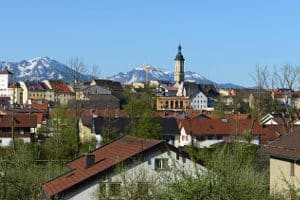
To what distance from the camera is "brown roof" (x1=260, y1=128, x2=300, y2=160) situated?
76.1 feet

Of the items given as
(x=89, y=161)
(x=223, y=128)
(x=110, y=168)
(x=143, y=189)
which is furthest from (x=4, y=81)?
(x=143, y=189)

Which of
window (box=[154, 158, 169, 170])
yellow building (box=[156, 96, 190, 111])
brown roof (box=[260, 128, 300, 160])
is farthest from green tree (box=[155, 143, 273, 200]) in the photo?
yellow building (box=[156, 96, 190, 111])

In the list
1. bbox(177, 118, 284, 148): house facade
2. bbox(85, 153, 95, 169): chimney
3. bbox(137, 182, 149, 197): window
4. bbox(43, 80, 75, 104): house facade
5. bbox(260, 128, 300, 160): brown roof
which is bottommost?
bbox(177, 118, 284, 148): house facade

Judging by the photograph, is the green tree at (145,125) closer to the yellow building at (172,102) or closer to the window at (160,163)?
the window at (160,163)

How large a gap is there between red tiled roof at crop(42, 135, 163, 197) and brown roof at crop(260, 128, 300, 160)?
4.61m

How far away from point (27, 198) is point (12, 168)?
2.61 meters

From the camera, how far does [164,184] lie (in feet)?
48.4

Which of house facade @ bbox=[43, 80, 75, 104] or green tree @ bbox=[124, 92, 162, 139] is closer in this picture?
green tree @ bbox=[124, 92, 162, 139]

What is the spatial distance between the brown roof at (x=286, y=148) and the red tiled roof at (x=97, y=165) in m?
4.61

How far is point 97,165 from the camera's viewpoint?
81.1ft

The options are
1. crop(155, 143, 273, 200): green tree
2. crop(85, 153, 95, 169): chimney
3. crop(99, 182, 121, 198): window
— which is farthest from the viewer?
crop(85, 153, 95, 169): chimney

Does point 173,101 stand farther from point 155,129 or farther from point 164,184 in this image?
point 164,184

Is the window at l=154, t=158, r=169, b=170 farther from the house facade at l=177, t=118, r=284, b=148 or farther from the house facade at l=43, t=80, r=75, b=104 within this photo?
the house facade at l=43, t=80, r=75, b=104

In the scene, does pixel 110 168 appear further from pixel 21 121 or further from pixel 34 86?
pixel 34 86
